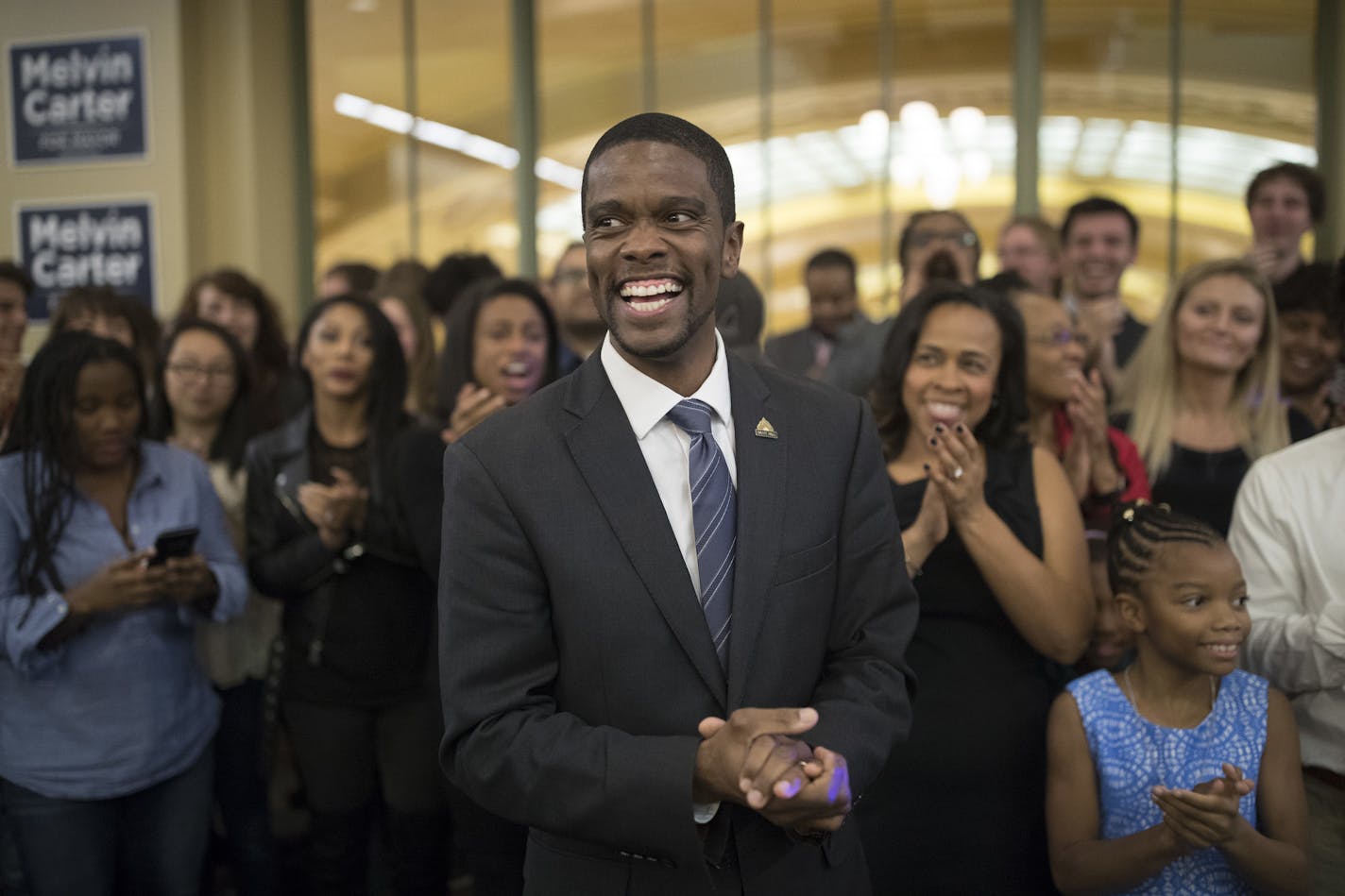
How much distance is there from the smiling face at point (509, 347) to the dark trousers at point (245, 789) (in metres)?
1.16

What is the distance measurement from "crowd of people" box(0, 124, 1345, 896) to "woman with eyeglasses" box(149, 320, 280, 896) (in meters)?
0.01

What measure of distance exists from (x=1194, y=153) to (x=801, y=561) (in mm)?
7246

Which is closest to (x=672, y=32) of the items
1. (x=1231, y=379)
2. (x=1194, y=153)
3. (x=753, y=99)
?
(x=753, y=99)

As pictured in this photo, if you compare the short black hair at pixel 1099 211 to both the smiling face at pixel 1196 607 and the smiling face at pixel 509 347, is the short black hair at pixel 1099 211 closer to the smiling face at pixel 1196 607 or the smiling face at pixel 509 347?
the smiling face at pixel 509 347

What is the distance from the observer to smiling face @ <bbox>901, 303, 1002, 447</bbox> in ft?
9.82

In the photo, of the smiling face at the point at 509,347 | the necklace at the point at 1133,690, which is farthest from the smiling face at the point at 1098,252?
the necklace at the point at 1133,690

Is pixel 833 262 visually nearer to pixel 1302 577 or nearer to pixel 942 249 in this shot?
pixel 942 249

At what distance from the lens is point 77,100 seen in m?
7.92

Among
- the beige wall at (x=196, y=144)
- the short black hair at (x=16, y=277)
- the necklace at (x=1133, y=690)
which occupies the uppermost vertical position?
the beige wall at (x=196, y=144)

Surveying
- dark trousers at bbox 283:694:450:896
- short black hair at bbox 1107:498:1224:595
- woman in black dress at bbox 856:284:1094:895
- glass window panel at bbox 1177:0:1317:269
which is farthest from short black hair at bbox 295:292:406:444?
glass window panel at bbox 1177:0:1317:269

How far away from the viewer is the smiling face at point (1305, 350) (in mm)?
4406

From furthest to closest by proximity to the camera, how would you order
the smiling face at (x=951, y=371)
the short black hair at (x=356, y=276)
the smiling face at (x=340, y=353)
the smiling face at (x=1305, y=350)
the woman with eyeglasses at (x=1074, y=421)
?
1. the short black hair at (x=356, y=276)
2. the smiling face at (x=1305, y=350)
3. the smiling face at (x=340, y=353)
4. the woman with eyeglasses at (x=1074, y=421)
5. the smiling face at (x=951, y=371)

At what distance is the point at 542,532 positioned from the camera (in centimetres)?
179

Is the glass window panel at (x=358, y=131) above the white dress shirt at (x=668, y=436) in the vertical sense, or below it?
above
